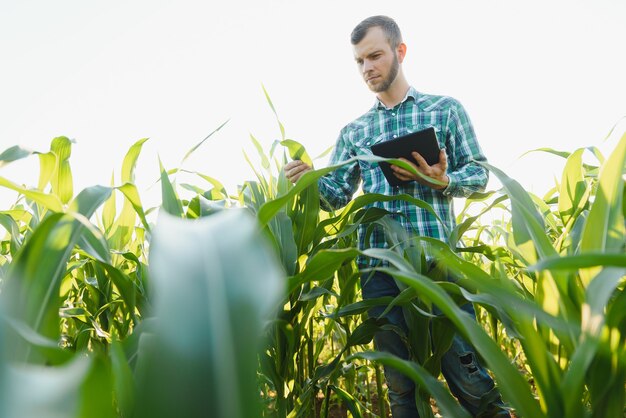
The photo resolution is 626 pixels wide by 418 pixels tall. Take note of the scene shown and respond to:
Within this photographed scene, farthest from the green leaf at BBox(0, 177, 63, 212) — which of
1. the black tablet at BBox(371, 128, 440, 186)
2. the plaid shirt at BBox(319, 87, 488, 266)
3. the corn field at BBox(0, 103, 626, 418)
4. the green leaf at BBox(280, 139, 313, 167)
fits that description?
the plaid shirt at BBox(319, 87, 488, 266)

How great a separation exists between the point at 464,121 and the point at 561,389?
946mm

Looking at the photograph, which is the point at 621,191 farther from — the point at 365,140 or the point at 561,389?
the point at 365,140

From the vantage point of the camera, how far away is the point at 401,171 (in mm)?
990

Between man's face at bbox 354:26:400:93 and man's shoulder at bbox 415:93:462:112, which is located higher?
man's face at bbox 354:26:400:93

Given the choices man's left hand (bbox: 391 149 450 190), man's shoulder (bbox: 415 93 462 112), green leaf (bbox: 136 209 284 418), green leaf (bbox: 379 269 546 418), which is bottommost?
green leaf (bbox: 379 269 546 418)

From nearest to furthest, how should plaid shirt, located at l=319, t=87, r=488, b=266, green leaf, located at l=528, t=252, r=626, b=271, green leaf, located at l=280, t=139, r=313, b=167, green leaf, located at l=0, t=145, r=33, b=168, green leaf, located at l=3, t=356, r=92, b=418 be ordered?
green leaf, located at l=3, t=356, r=92, b=418, green leaf, located at l=528, t=252, r=626, b=271, green leaf, located at l=0, t=145, r=33, b=168, green leaf, located at l=280, t=139, r=313, b=167, plaid shirt, located at l=319, t=87, r=488, b=266

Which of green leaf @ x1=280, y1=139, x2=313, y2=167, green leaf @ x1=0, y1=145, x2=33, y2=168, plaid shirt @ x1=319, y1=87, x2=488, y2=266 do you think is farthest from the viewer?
plaid shirt @ x1=319, y1=87, x2=488, y2=266

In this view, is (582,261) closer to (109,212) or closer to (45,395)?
(45,395)

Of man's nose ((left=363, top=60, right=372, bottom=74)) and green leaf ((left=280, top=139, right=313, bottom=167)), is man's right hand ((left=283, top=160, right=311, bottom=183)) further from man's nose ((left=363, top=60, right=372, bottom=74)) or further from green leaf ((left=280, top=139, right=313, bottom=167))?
man's nose ((left=363, top=60, right=372, bottom=74))

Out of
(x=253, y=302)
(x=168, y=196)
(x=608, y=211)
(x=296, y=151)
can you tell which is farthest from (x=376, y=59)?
(x=253, y=302)

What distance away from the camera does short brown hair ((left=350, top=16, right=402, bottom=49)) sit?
49.9 inches

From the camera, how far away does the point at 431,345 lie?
927mm

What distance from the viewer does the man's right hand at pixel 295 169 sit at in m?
0.92

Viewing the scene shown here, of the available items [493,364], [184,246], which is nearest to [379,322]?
[493,364]
